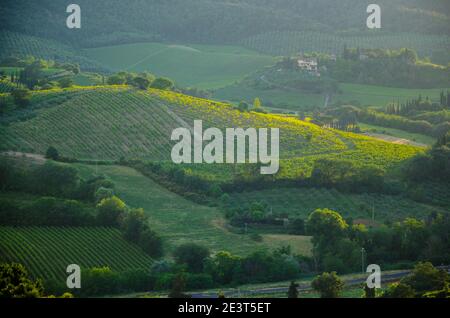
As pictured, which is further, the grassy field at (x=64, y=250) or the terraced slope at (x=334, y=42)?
the terraced slope at (x=334, y=42)

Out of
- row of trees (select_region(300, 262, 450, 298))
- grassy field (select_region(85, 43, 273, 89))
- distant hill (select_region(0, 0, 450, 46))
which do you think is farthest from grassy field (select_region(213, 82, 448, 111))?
row of trees (select_region(300, 262, 450, 298))

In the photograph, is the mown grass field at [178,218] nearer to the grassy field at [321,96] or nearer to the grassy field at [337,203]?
the grassy field at [337,203]

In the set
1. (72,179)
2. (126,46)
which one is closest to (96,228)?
(72,179)

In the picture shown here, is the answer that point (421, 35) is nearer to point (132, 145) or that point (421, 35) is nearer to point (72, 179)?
point (132, 145)

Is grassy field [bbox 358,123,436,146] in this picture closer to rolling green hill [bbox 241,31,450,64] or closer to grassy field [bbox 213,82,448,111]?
grassy field [bbox 213,82,448,111]

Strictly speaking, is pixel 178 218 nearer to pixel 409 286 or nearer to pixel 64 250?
pixel 64 250

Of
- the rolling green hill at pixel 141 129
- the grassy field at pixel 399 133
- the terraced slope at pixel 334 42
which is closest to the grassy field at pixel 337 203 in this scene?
the rolling green hill at pixel 141 129
